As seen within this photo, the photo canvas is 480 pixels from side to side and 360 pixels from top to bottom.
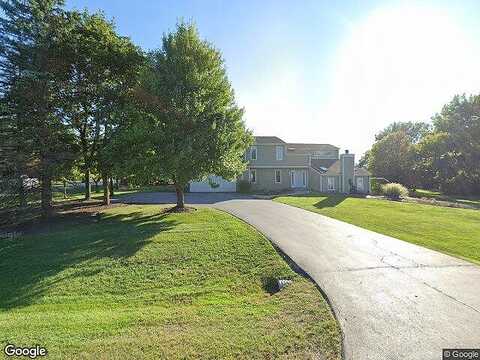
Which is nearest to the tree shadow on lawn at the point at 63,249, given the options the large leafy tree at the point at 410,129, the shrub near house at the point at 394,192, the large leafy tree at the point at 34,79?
the large leafy tree at the point at 34,79

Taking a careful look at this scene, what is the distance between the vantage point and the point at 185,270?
29.3ft

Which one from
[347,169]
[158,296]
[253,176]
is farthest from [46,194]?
[347,169]

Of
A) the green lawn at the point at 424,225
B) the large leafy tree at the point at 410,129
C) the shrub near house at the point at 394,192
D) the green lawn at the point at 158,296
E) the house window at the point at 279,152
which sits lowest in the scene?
the green lawn at the point at 158,296

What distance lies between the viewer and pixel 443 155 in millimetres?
42562

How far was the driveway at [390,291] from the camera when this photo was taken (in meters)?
4.77

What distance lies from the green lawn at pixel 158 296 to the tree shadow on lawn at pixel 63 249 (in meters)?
0.04

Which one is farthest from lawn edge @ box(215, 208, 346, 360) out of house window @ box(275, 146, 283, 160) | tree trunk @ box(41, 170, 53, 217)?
house window @ box(275, 146, 283, 160)

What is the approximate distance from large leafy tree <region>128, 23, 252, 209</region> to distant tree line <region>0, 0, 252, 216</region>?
5cm

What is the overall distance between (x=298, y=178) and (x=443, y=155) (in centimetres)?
2279

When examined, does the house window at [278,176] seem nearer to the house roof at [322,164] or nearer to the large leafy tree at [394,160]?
the house roof at [322,164]

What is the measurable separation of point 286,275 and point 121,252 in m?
5.85

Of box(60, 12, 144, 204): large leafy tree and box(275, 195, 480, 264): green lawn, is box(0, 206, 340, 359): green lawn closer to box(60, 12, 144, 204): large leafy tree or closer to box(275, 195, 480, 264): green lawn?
box(275, 195, 480, 264): green lawn

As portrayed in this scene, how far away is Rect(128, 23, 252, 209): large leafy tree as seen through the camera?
1519 centimetres

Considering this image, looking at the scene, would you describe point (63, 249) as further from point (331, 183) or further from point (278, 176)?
point (331, 183)
